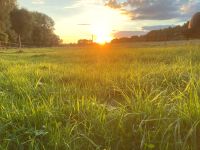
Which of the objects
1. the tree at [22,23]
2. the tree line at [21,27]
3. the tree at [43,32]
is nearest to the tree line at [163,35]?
the tree line at [21,27]

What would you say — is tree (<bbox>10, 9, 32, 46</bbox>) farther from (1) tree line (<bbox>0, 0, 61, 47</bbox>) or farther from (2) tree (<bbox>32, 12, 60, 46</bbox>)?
(2) tree (<bbox>32, 12, 60, 46</bbox>)

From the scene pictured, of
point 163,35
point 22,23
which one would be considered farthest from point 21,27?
point 163,35

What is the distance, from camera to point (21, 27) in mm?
89812

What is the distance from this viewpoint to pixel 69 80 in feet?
29.8

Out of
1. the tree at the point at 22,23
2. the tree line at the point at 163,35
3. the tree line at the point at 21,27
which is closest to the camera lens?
the tree line at the point at 163,35

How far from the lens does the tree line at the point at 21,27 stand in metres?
73.1

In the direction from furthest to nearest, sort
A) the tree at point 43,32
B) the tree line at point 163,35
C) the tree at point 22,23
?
the tree at point 43,32
the tree at point 22,23
the tree line at point 163,35

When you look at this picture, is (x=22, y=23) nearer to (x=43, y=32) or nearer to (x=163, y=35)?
(x=43, y=32)

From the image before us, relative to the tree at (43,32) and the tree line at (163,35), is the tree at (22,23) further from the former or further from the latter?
the tree line at (163,35)

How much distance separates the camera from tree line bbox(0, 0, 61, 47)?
240 ft

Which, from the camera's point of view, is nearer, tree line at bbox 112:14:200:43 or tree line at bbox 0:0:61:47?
tree line at bbox 112:14:200:43

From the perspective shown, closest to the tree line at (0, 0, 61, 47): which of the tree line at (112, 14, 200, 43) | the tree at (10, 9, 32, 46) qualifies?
the tree at (10, 9, 32, 46)

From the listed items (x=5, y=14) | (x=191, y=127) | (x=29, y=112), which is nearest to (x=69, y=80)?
(x=29, y=112)

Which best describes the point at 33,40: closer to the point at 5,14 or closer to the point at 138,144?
the point at 5,14
